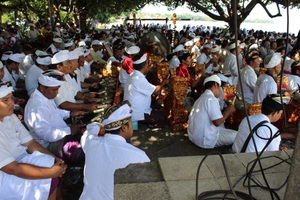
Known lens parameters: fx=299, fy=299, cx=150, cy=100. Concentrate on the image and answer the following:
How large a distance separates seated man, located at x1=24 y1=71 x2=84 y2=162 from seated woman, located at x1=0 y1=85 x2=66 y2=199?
0.50m

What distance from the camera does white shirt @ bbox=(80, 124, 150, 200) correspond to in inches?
85.8

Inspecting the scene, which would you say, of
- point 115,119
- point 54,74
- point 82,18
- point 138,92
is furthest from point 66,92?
point 82,18

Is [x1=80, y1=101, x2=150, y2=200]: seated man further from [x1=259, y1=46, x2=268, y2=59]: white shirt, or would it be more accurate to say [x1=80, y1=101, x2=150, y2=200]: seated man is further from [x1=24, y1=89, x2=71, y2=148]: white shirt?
[x1=259, y1=46, x2=268, y2=59]: white shirt

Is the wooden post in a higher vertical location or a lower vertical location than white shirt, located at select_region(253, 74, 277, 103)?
higher

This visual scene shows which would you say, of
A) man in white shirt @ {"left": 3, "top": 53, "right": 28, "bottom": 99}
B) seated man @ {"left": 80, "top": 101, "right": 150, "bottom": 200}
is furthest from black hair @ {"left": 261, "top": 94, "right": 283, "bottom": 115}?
man in white shirt @ {"left": 3, "top": 53, "right": 28, "bottom": 99}

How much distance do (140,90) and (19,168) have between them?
9.47ft

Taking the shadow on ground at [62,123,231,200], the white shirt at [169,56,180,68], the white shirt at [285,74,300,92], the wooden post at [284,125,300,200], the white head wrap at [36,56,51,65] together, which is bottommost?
the shadow on ground at [62,123,231,200]

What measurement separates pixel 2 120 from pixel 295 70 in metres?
5.07

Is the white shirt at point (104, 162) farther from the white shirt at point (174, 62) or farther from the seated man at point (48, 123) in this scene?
the white shirt at point (174, 62)

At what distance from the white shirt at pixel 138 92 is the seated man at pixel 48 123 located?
165cm

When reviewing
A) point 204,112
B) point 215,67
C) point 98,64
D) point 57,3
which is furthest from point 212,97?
point 57,3

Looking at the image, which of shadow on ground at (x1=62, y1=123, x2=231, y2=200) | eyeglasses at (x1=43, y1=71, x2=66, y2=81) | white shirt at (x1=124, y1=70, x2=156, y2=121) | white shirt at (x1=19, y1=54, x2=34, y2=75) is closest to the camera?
shadow on ground at (x1=62, y1=123, x2=231, y2=200)

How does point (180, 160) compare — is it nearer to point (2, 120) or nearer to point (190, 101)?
point (2, 120)

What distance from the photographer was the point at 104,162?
86.5 inches
